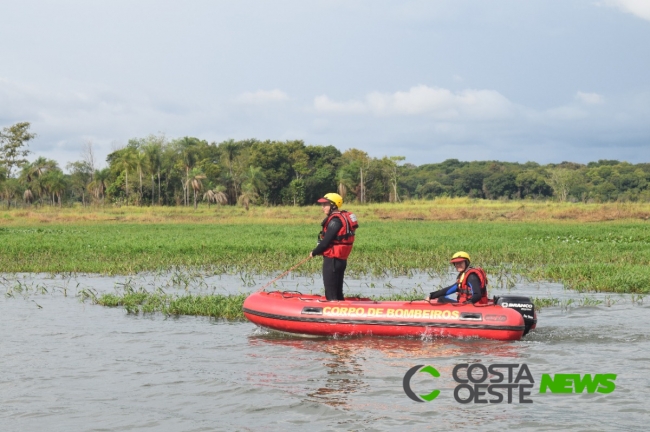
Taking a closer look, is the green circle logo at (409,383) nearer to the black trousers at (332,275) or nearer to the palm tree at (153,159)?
the black trousers at (332,275)

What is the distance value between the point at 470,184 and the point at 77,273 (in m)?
81.5

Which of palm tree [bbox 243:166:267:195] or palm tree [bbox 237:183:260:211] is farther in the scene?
palm tree [bbox 243:166:267:195]

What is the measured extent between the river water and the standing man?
0.95 m

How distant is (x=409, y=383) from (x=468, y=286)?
2844mm

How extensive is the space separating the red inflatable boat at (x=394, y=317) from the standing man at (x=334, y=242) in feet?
0.99

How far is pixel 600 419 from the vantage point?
6.96 metres

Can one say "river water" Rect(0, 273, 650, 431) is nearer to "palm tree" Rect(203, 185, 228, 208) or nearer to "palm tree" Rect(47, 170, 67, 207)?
"palm tree" Rect(203, 185, 228, 208)

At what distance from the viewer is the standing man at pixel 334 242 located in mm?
11117

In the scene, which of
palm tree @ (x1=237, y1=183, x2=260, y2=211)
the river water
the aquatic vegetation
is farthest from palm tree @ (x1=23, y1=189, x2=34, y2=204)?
the river water

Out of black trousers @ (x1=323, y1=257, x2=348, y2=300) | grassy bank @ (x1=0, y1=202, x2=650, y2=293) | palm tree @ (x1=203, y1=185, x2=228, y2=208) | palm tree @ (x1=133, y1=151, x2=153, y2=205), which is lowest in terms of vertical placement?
grassy bank @ (x1=0, y1=202, x2=650, y2=293)

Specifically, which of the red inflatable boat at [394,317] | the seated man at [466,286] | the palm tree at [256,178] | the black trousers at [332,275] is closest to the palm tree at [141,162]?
the palm tree at [256,178]

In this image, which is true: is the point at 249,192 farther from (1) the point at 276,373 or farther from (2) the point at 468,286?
(1) the point at 276,373

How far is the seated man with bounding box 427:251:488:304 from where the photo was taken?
10.5 metres

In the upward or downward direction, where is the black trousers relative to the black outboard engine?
upward
